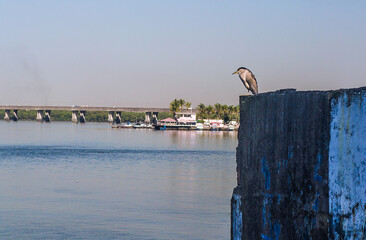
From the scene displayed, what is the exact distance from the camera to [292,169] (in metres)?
2.99

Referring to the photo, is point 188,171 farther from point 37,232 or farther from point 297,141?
point 297,141

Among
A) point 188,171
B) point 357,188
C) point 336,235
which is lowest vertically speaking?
point 188,171

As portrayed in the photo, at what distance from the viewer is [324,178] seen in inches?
111

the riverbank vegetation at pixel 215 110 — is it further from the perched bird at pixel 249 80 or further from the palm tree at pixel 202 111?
the perched bird at pixel 249 80

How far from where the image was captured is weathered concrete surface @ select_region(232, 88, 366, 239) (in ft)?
8.89

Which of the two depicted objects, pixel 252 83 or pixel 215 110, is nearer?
pixel 252 83

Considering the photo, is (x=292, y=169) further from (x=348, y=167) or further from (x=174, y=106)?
(x=174, y=106)

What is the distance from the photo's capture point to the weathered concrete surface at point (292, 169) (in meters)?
2.71

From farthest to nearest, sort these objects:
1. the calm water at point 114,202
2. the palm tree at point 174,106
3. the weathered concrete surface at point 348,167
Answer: the palm tree at point 174,106 < the calm water at point 114,202 < the weathered concrete surface at point 348,167

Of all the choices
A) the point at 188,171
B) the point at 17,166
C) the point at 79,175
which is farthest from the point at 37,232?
the point at 17,166

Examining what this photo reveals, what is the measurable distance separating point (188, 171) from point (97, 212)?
22966 mm

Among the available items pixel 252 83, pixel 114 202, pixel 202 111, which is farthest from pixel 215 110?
pixel 252 83

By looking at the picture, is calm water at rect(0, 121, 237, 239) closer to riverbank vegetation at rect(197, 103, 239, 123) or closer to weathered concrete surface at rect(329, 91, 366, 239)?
weathered concrete surface at rect(329, 91, 366, 239)

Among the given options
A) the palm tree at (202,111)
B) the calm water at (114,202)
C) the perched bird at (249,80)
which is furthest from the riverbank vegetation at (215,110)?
the perched bird at (249,80)
